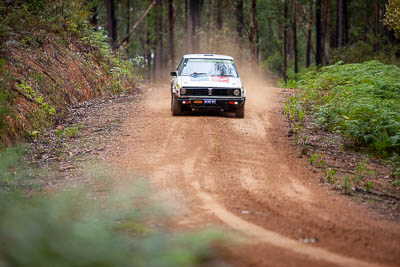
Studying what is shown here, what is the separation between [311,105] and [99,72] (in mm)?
8105

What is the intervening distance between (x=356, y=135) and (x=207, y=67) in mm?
5126

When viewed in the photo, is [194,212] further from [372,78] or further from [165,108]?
[372,78]

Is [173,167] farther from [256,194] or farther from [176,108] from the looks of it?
[176,108]

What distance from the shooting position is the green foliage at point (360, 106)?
39.3 ft

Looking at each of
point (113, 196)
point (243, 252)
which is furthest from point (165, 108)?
point (243, 252)

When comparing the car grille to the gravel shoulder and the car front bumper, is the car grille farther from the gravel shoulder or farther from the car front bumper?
the gravel shoulder

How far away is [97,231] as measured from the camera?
478 centimetres

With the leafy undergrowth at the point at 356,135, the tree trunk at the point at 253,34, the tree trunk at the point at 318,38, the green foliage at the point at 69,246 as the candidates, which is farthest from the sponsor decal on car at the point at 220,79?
the tree trunk at the point at 318,38

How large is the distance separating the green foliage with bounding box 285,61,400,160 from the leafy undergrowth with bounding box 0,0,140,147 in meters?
7.01

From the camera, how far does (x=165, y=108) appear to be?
1645 centimetres

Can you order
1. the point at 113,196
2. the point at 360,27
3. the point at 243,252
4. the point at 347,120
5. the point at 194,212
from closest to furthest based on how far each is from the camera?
1. the point at 243,252
2. the point at 194,212
3. the point at 113,196
4. the point at 347,120
5. the point at 360,27

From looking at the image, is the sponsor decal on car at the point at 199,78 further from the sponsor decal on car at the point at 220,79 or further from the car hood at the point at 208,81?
the sponsor decal on car at the point at 220,79

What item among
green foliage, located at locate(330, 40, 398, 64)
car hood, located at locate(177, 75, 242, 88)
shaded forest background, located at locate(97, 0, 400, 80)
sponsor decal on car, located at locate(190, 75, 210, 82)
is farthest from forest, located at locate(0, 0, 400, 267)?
green foliage, located at locate(330, 40, 398, 64)

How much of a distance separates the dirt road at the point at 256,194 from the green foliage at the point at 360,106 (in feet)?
6.15
